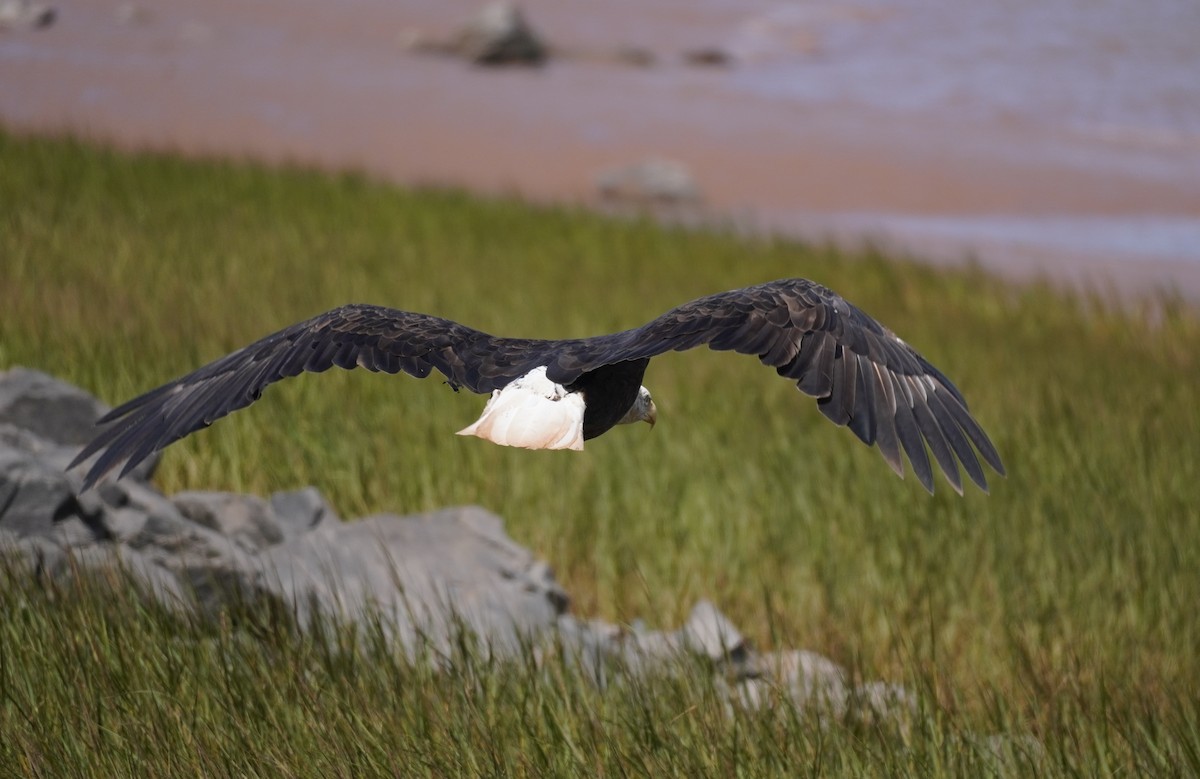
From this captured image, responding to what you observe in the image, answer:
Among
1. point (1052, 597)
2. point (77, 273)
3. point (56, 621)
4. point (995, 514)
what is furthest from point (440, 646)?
point (77, 273)

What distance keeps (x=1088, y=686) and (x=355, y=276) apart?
615 cm

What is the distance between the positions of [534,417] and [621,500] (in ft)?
10.1

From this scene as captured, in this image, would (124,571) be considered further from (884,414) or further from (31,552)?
(884,414)

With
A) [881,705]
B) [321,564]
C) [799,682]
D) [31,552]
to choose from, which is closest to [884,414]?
[799,682]

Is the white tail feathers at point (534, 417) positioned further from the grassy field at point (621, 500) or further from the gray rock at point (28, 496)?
the gray rock at point (28, 496)

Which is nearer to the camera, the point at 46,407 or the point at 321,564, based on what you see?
the point at 321,564

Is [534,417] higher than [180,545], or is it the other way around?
[534,417]

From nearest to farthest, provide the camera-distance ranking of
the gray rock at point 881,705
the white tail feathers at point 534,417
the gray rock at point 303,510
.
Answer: the white tail feathers at point 534,417
the gray rock at point 881,705
the gray rock at point 303,510

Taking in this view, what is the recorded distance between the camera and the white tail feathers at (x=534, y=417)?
3297 millimetres

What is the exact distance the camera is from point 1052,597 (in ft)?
18.5

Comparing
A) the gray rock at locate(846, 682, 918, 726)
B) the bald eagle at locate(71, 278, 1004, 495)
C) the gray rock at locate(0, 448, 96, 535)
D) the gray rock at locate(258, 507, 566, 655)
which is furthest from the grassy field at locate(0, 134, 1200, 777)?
the bald eagle at locate(71, 278, 1004, 495)

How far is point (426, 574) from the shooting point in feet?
16.9

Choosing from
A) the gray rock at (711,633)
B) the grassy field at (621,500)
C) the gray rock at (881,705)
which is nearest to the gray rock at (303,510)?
the grassy field at (621,500)

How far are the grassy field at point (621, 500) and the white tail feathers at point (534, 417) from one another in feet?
2.80
